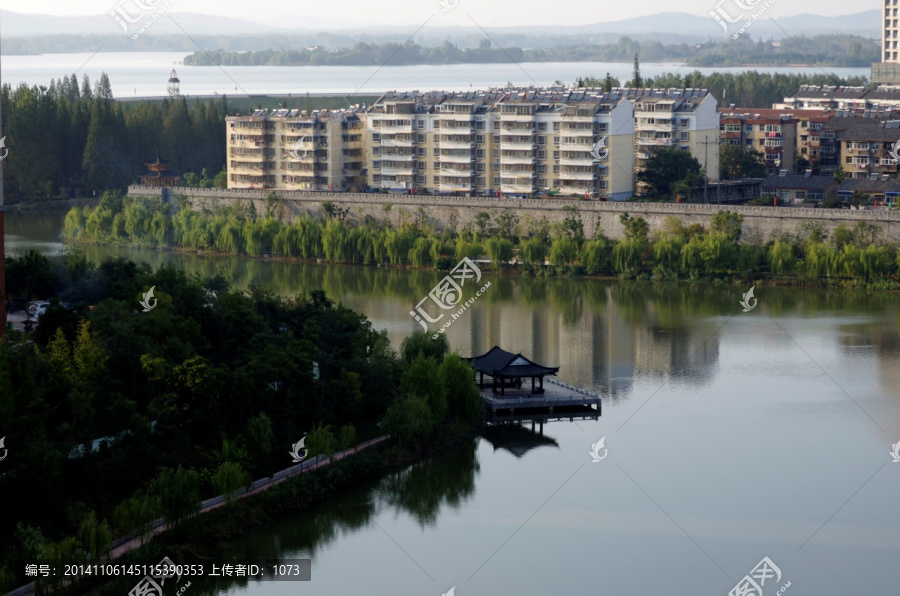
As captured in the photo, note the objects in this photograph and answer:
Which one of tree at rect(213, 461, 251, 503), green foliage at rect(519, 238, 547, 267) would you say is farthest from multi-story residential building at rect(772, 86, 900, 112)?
tree at rect(213, 461, 251, 503)

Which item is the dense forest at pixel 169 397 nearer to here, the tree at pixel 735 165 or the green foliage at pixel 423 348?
the green foliage at pixel 423 348

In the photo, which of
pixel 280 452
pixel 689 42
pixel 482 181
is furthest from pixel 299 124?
pixel 689 42

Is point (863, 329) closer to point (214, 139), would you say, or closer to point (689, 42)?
point (214, 139)

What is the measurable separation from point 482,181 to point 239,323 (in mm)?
14956

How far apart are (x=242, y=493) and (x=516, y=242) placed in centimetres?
1418

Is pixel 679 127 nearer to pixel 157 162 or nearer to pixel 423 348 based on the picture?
pixel 157 162

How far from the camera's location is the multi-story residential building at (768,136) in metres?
31.2

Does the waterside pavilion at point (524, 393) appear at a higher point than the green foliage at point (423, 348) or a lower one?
lower

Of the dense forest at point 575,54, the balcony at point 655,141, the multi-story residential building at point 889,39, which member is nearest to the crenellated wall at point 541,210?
the balcony at point 655,141

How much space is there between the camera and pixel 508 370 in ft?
47.5

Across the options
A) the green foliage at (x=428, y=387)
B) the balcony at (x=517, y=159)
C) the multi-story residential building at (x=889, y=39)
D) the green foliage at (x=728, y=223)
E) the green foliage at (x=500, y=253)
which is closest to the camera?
the green foliage at (x=428, y=387)

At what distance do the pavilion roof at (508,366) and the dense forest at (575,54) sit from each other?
40552mm

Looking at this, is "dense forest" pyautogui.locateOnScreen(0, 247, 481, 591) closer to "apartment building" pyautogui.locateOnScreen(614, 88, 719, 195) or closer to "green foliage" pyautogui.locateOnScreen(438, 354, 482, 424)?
"green foliage" pyautogui.locateOnScreen(438, 354, 482, 424)

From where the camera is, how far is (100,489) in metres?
10.8
